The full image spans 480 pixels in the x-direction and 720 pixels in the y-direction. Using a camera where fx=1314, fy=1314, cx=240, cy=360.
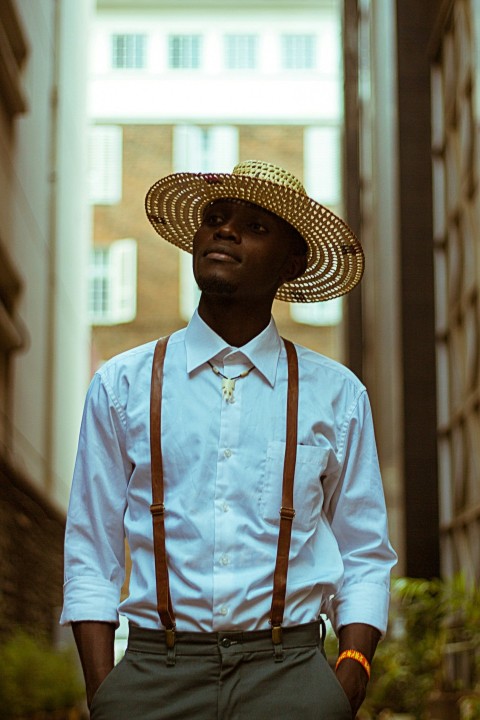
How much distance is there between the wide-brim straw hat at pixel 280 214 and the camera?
Result: 2655 mm

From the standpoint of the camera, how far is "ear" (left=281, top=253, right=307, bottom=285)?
283 centimetres

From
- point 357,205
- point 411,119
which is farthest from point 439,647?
point 357,205

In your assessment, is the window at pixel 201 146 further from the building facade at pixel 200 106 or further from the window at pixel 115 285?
the window at pixel 115 285

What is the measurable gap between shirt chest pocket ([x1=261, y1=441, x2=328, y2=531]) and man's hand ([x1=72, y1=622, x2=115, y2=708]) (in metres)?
0.37

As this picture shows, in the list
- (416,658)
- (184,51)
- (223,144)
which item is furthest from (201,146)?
(416,658)

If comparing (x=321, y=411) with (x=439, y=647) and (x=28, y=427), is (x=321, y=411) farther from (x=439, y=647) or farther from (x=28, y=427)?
(x=28, y=427)

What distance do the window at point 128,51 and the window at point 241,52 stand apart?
2.13 m

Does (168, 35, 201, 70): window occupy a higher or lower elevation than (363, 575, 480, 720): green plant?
higher

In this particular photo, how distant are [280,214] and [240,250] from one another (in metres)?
0.14

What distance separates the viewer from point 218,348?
262 cm

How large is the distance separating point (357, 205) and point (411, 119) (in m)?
7.27

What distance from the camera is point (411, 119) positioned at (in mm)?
12438

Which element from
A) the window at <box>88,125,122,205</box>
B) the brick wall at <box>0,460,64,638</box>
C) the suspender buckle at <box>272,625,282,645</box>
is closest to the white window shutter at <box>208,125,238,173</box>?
the window at <box>88,125,122,205</box>

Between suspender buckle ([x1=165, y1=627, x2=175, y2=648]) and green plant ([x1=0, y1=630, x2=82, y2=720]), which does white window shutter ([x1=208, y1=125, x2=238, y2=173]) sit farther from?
suspender buckle ([x1=165, y1=627, x2=175, y2=648])
